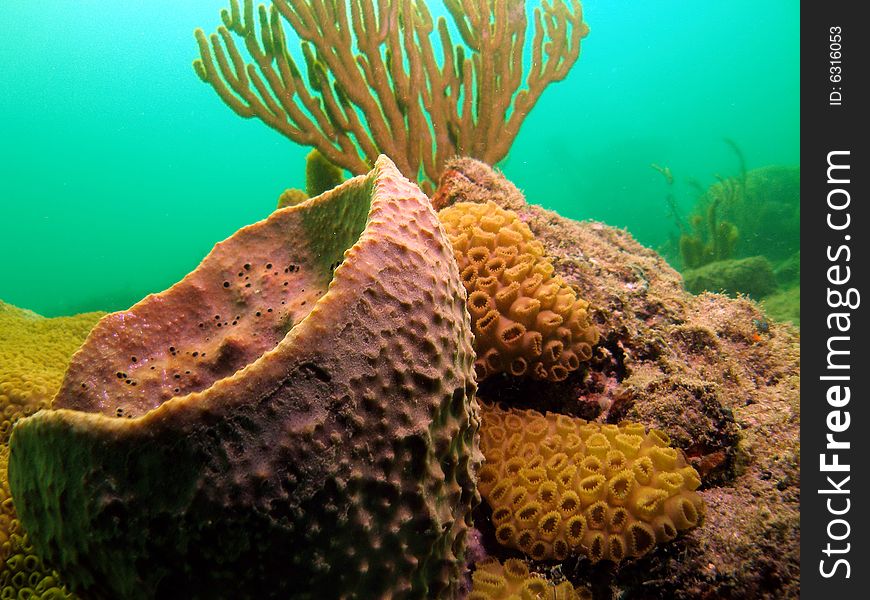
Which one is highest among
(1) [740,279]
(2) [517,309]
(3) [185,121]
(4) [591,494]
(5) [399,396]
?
(3) [185,121]

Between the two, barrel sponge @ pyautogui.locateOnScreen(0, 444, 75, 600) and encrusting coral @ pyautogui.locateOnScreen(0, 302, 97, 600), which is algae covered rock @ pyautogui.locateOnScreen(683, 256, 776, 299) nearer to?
encrusting coral @ pyautogui.locateOnScreen(0, 302, 97, 600)

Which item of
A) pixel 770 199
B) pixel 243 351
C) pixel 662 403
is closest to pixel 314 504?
pixel 243 351

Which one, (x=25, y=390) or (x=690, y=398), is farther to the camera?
(x=25, y=390)

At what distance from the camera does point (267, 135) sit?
91.5 m

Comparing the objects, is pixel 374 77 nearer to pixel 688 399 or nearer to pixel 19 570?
pixel 688 399

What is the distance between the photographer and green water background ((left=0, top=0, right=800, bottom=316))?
6719cm

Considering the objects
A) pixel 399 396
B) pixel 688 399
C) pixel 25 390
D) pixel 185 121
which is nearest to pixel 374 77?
pixel 25 390

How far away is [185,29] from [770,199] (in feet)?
341

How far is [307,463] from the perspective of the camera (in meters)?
1.10

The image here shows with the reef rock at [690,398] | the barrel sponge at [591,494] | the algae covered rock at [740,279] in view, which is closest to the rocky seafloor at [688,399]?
the reef rock at [690,398]

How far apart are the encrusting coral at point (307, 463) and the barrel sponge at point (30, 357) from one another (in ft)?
4.94

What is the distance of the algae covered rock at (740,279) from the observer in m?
9.05

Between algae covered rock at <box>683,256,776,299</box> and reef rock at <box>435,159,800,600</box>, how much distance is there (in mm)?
6240

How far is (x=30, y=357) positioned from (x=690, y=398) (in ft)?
13.3
